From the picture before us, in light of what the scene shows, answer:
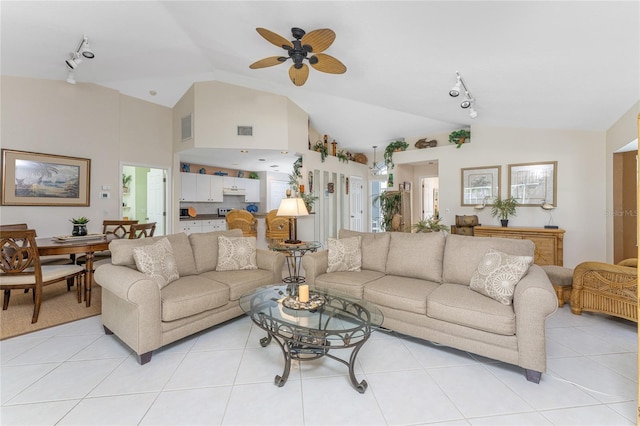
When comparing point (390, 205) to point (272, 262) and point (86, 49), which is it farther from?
point (86, 49)

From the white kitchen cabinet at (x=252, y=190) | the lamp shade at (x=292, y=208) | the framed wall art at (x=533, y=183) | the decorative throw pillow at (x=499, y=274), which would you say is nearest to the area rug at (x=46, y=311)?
the lamp shade at (x=292, y=208)

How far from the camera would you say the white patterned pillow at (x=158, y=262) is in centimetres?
240

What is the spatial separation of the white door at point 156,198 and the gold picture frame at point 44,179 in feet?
4.34

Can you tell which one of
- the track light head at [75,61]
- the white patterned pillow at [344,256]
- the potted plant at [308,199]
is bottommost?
the white patterned pillow at [344,256]

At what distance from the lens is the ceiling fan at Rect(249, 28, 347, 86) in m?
Answer: 2.44

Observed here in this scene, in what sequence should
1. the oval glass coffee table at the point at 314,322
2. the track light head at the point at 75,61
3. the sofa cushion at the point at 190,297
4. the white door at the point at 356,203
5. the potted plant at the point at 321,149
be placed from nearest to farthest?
the oval glass coffee table at the point at 314,322 → the sofa cushion at the point at 190,297 → the track light head at the point at 75,61 → the potted plant at the point at 321,149 → the white door at the point at 356,203

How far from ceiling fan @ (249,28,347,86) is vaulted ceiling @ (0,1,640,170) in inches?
10.9

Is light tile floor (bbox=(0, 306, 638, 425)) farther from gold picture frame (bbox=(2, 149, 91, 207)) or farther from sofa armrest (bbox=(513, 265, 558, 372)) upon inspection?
gold picture frame (bbox=(2, 149, 91, 207))

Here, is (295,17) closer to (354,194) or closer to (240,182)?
(354,194)

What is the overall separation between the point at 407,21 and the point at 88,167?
5.42m

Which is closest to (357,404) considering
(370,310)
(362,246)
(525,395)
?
(370,310)

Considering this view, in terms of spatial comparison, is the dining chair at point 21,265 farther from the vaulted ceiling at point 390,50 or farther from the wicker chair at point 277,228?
the wicker chair at point 277,228

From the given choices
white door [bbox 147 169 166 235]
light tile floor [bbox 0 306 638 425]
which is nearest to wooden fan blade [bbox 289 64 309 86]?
light tile floor [bbox 0 306 638 425]

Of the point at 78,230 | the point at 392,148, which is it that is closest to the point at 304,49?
the point at 78,230
